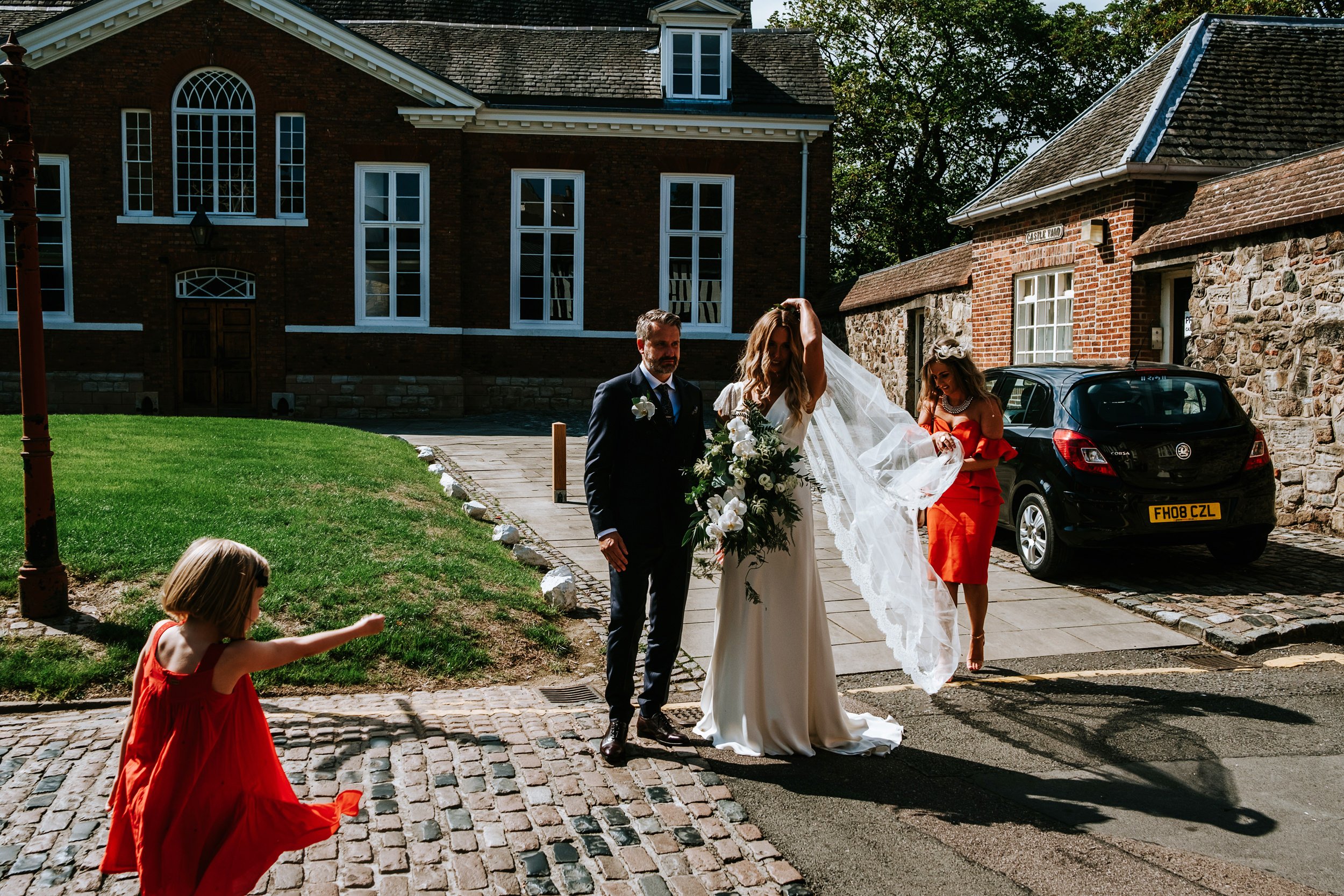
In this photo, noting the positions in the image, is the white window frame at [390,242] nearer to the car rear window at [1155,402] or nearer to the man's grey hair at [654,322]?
the car rear window at [1155,402]

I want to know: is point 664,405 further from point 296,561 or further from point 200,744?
point 296,561

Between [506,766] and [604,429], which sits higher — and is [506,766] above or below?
below

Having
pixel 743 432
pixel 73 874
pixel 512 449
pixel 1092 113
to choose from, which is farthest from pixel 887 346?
pixel 73 874

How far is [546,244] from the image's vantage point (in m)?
23.8

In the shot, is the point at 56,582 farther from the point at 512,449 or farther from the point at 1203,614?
the point at 512,449

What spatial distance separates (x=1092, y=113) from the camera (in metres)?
16.7

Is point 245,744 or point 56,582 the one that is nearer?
point 245,744

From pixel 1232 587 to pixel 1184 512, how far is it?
70 cm

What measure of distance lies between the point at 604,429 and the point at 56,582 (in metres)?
3.81

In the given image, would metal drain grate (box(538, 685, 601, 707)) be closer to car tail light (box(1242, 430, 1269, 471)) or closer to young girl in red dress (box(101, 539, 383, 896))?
young girl in red dress (box(101, 539, 383, 896))

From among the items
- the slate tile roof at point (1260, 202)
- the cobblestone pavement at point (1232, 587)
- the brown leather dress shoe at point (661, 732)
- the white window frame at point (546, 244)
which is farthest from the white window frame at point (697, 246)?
the brown leather dress shoe at point (661, 732)

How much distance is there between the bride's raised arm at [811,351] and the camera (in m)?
4.94

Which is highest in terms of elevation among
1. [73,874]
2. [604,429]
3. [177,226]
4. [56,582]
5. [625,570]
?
[177,226]

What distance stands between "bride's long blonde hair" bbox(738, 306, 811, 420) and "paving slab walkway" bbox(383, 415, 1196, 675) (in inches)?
84.1
